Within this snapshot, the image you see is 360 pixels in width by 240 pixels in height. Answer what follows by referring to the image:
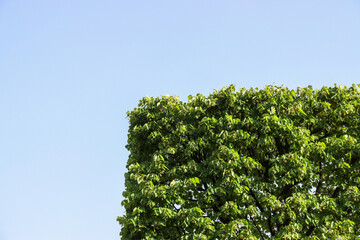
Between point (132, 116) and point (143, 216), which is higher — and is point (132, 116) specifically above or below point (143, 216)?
above

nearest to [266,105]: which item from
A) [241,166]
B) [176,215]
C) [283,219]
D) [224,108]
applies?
[224,108]

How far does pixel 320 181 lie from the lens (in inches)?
760

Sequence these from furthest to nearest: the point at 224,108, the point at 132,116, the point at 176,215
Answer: the point at 132,116 < the point at 224,108 < the point at 176,215

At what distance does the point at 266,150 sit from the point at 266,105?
2.43 meters

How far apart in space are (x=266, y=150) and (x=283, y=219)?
3826 millimetres

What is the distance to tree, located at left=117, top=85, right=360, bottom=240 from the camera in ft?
56.0

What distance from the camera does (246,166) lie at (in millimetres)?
18016

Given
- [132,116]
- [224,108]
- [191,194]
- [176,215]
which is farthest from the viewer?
[132,116]

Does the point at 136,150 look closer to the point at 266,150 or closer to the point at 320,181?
the point at 266,150

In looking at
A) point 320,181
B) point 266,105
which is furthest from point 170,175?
point 320,181

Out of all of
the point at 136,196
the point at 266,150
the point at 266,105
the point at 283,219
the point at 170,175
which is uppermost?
the point at 266,105

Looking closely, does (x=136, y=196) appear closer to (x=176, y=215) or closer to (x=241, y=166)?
(x=176, y=215)

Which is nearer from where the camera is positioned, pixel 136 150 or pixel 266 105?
pixel 266 105

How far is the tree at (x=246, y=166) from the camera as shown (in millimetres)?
17062
